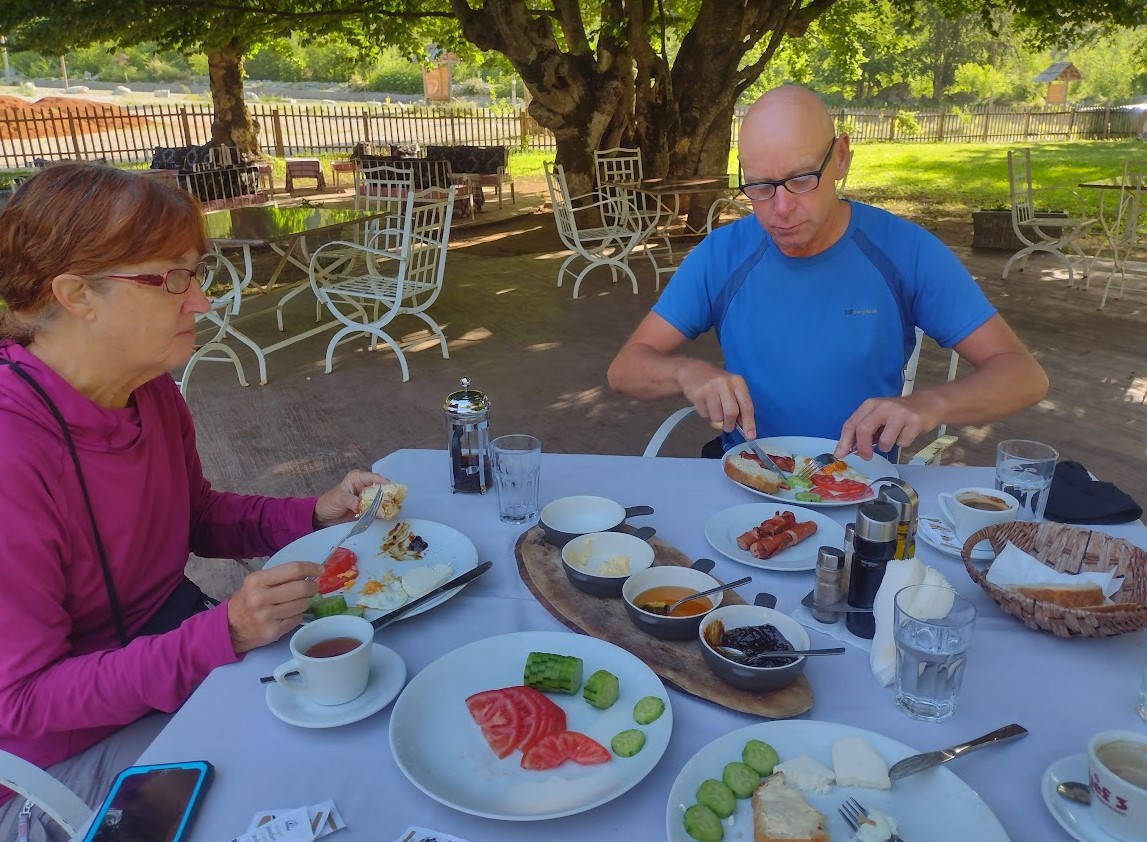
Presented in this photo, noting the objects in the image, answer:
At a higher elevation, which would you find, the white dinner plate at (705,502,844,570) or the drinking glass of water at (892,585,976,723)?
the drinking glass of water at (892,585,976,723)

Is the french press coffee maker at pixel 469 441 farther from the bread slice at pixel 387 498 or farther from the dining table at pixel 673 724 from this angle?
the dining table at pixel 673 724

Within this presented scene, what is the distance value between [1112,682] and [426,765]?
103cm

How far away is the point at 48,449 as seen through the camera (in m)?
1.40

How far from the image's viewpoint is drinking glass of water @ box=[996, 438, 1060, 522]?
1.69 m

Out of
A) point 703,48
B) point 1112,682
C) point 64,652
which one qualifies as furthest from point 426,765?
point 703,48

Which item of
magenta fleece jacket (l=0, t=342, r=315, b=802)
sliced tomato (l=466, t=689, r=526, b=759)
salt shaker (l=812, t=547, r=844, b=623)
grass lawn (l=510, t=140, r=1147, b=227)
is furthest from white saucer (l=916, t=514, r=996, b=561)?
grass lawn (l=510, t=140, r=1147, b=227)

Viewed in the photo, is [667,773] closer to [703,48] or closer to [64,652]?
[64,652]

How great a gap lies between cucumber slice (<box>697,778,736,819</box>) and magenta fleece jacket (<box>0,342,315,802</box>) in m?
0.77

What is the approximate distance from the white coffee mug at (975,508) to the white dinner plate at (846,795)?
700 mm

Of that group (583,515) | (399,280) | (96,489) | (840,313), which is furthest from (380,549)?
(399,280)

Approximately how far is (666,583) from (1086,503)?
101cm

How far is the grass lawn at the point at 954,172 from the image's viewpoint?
13.8m

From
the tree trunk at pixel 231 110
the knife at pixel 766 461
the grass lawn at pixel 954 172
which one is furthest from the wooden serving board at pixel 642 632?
the tree trunk at pixel 231 110

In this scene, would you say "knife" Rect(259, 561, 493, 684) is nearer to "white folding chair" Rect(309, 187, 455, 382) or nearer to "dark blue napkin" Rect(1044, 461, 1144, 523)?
"dark blue napkin" Rect(1044, 461, 1144, 523)
